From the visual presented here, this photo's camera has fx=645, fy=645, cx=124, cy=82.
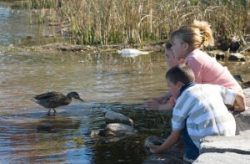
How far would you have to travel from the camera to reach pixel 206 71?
6.19 m

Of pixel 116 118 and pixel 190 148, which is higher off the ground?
pixel 190 148

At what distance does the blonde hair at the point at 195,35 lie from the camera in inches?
242

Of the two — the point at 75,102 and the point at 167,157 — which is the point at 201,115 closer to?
the point at 167,157

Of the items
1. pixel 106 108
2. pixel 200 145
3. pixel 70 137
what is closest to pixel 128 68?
pixel 106 108

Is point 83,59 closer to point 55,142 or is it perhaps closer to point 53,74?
point 53,74

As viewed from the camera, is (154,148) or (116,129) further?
(116,129)

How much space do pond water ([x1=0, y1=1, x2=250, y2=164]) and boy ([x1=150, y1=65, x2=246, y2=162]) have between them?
3.60 ft

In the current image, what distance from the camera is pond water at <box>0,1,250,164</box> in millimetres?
6773

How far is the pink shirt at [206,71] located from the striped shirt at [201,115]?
79cm

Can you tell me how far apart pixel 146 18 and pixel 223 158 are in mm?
10636

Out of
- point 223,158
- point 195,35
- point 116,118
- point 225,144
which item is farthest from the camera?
point 116,118

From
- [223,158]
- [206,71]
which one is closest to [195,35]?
[206,71]

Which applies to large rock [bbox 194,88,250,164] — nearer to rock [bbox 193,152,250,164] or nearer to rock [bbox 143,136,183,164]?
rock [bbox 193,152,250,164]

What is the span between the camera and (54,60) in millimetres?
13922
